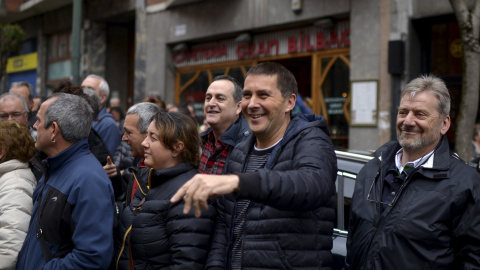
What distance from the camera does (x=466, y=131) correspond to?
718 centimetres

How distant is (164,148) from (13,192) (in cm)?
102

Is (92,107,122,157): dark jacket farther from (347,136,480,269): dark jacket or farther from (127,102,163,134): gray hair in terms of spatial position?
(347,136,480,269): dark jacket

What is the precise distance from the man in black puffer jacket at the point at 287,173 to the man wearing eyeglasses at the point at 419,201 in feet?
1.11

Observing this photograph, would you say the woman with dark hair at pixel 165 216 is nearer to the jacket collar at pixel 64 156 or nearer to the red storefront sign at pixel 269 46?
the jacket collar at pixel 64 156

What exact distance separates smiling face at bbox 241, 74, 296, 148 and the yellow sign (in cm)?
2058

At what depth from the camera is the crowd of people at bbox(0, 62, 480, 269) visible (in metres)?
2.84

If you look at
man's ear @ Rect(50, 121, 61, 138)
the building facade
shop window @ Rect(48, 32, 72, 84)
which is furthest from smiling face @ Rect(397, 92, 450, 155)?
shop window @ Rect(48, 32, 72, 84)

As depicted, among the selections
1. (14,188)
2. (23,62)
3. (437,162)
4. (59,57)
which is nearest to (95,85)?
(14,188)

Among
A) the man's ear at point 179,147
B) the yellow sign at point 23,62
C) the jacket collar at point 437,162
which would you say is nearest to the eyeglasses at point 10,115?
the man's ear at point 179,147

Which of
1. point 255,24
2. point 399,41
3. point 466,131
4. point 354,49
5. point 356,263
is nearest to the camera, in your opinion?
point 356,263

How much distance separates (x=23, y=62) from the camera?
23.2 meters

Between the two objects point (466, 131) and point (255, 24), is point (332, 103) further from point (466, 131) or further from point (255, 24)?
point (466, 131)

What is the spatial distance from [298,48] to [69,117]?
9.87 meters

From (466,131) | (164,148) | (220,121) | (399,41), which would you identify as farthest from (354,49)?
(164,148)
